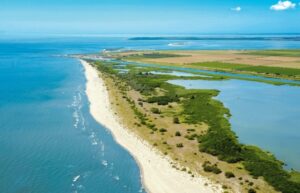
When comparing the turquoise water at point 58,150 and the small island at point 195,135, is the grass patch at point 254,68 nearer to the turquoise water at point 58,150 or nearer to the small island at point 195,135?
the small island at point 195,135

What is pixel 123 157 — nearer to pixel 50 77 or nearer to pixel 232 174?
pixel 232 174

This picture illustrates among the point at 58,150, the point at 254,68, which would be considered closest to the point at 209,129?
the point at 58,150

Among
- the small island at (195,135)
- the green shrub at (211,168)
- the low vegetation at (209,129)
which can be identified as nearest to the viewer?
the small island at (195,135)

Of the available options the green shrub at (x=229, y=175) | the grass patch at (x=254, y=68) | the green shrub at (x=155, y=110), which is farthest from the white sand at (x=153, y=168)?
the grass patch at (x=254, y=68)

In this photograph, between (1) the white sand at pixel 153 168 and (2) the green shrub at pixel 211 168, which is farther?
(2) the green shrub at pixel 211 168

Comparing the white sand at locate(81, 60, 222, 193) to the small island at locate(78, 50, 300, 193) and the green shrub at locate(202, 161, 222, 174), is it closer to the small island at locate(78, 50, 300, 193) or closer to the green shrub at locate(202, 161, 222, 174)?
the small island at locate(78, 50, 300, 193)

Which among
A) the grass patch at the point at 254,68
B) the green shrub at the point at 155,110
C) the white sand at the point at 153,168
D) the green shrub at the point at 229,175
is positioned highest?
the grass patch at the point at 254,68

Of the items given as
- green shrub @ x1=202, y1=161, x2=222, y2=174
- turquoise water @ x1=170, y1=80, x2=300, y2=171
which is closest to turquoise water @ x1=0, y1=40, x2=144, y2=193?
green shrub @ x1=202, y1=161, x2=222, y2=174
